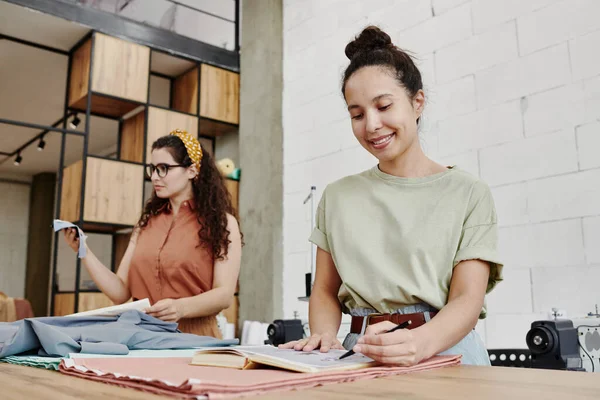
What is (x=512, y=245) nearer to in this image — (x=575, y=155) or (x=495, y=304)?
(x=495, y=304)

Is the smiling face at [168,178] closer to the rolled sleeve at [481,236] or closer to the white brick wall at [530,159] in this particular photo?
the rolled sleeve at [481,236]

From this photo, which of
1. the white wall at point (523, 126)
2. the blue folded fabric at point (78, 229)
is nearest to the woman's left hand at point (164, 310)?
the blue folded fabric at point (78, 229)

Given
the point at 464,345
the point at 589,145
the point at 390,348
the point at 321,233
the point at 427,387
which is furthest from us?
the point at 589,145

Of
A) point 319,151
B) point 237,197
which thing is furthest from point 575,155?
point 237,197

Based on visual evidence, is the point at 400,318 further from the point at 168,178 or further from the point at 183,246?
the point at 168,178

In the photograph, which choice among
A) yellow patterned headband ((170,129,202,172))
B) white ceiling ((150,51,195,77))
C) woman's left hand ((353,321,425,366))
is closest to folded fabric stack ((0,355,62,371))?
woman's left hand ((353,321,425,366))

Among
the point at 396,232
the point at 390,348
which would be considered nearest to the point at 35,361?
the point at 390,348

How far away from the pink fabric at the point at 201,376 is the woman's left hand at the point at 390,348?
0.04 ft

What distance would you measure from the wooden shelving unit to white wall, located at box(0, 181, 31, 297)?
4.24 meters

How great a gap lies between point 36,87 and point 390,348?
17.5 feet

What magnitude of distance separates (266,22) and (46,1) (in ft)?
5.44

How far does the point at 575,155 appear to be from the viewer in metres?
2.57

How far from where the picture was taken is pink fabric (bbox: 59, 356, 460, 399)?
0.53m

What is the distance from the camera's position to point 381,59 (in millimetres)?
1151
